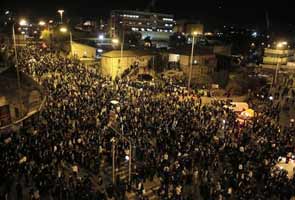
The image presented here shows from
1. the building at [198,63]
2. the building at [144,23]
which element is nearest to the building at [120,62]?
the building at [198,63]

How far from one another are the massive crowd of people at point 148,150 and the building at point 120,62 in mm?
12834

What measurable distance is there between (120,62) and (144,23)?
165 feet

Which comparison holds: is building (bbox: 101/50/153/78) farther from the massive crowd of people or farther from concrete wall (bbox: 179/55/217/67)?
the massive crowd of people

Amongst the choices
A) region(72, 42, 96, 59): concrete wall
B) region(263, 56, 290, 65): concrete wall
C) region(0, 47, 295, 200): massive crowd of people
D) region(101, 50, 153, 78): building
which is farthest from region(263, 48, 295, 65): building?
region(72, 42, 96, 59): concrete wall

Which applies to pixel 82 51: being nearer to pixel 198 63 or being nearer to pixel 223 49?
pixel 198 63

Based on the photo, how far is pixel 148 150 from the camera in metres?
16.7

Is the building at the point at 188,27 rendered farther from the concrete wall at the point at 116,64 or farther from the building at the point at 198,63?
the concrete wall at the point at 116,64

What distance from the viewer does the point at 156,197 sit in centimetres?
1389

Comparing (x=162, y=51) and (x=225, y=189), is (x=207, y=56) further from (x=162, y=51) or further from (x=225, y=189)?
(x=225, y=189)

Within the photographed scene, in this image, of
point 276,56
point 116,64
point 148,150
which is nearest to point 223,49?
point 276,56

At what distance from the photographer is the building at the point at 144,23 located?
80938mm

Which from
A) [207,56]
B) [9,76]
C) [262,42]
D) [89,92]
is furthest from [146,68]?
[262,42]

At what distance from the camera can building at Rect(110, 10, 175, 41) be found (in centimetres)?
8094

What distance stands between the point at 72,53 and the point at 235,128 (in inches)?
1358
